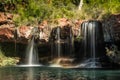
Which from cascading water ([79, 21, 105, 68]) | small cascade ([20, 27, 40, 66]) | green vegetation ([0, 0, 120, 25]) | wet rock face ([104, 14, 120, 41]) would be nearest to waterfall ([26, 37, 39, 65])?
small cascade ([20, 27, 40, 66])

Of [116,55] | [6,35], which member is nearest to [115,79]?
[116,55]

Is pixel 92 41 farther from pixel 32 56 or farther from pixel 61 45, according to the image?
pixel 32 56

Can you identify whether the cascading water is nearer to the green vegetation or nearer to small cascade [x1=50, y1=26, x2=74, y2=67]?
small cascade [x1=50, y1=26, x2=74, y2=67]

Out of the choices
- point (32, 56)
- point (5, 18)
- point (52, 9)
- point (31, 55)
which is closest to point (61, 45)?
point (32, 56)

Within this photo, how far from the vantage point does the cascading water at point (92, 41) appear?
108 feet

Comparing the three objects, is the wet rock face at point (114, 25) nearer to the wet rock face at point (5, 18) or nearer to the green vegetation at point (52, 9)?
the green vegetation at point (52, 9)

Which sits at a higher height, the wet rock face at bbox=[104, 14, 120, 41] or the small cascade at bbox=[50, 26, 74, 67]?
the wet rock face at bbox=[104, 14, 120, 41]

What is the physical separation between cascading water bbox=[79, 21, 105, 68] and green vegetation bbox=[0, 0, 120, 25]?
1718 mm

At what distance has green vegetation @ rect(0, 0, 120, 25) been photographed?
35.6 metres

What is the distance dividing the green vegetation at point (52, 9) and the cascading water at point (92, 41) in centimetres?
172

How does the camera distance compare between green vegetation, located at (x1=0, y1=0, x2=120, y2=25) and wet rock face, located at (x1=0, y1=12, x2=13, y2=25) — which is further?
green vegetation, located at (x1=0, y1=0, x2=120, y2=25)

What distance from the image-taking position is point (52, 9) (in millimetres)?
37406

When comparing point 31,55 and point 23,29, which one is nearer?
point 23,29

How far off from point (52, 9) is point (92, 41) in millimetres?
6626
